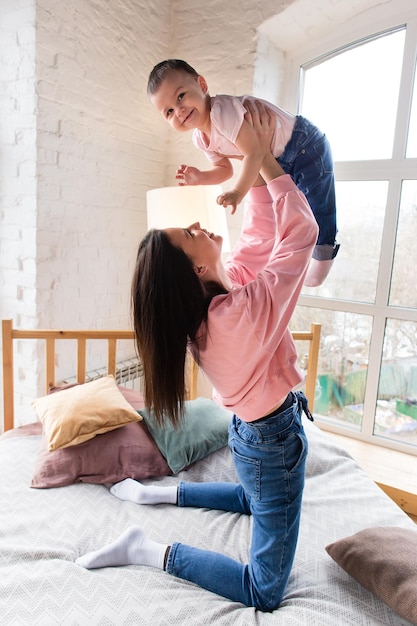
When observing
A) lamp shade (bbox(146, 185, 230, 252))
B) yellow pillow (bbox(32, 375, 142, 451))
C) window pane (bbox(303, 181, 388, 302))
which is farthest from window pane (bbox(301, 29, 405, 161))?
yellow pillow (bbox(32, 375, 142, 451))

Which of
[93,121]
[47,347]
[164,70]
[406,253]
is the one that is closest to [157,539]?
[47,347]

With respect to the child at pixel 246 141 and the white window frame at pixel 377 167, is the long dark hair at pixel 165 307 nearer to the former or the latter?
the child at pixel 246 141

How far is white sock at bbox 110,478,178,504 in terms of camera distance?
1.38m

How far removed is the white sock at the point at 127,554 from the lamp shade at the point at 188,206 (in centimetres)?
126

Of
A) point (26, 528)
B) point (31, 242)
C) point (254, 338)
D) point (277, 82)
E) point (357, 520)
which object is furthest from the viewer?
point (277, 82)

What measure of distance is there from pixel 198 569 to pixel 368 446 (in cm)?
151

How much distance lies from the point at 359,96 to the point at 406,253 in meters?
0.87

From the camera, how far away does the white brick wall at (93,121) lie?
1907mm

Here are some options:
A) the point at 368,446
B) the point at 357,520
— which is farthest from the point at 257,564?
the point at 368,446

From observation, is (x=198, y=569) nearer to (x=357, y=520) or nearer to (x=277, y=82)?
(x=357, y=520)

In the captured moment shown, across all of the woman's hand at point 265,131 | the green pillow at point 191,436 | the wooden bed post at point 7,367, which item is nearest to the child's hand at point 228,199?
the woman's hand at point 265,131

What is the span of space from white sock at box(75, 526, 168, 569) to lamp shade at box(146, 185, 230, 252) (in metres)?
1.26

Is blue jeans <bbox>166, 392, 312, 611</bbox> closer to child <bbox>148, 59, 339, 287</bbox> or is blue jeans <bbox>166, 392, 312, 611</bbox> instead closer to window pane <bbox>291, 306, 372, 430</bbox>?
child <bbox>148, 59, 339, 287</bbox>

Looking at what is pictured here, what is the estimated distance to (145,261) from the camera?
0.88 metres
